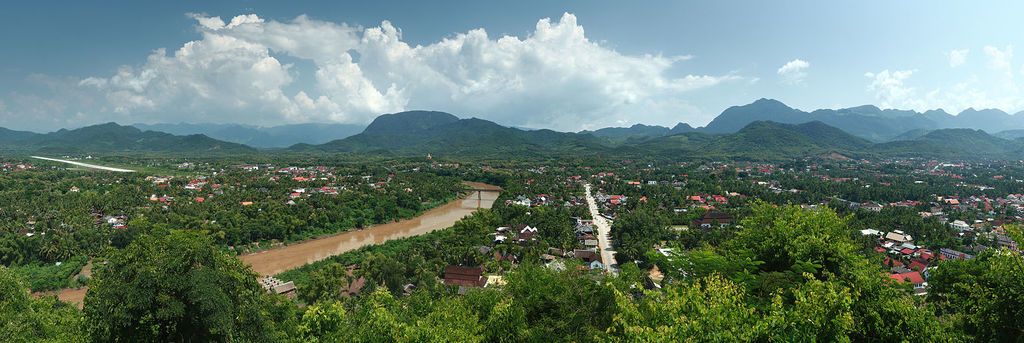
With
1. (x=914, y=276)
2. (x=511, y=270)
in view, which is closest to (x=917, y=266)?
(x=914, y=276)

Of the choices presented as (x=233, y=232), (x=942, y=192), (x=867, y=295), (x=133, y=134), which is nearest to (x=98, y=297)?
(x=867, y=295)

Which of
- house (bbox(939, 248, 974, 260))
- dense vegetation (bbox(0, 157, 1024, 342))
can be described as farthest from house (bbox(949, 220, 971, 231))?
house (bbox(939, 248, 974, 260))

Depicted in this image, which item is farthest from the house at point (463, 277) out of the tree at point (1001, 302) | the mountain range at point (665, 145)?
the mountain range at point (665, 145)

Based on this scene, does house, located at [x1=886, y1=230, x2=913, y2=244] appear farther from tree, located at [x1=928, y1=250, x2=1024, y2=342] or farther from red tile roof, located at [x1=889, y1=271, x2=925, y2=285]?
tree, located at [x1=928, y1=250, x2=1024, y2=342]

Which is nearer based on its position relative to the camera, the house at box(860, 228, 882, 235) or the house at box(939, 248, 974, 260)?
the house at box(939, 248, 974, 260)

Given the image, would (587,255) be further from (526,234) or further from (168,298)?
(168,298)
